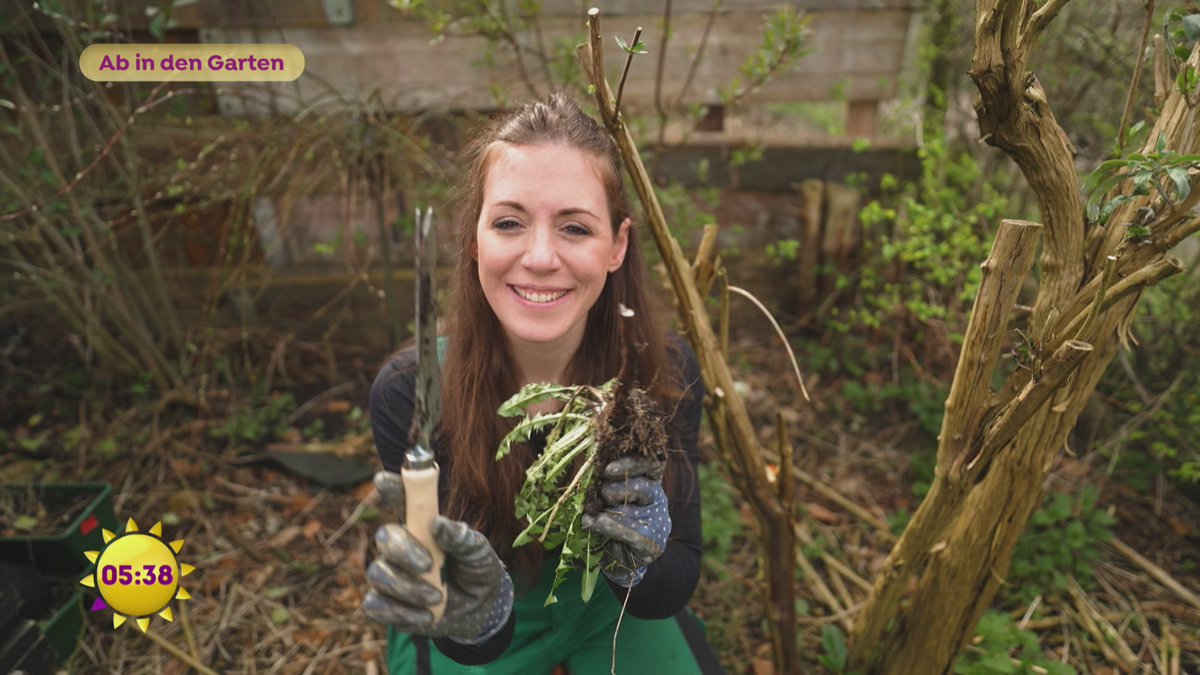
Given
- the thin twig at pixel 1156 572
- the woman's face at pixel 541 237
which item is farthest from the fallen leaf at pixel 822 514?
the woman's face at pixel 541 237

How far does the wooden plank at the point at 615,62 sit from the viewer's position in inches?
140

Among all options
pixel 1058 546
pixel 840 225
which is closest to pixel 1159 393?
pixel 1058 546

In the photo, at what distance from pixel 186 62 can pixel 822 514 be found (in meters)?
3.23

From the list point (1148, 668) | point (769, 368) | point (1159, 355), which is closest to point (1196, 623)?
point (1148, 668)

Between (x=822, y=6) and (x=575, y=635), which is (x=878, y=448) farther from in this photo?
(x=822, y=6)

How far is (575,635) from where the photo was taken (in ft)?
6.41

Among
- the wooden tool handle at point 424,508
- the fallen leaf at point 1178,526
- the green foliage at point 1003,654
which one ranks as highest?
the wooden tool handle at point 424,508

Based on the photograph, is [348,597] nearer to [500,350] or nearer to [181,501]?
[181,501]

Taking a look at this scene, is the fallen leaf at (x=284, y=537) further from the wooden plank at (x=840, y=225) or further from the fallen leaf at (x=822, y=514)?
the wooden plank at (x=840, y=225)

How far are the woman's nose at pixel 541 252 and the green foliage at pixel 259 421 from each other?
237 cm

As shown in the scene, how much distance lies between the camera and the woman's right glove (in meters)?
1.05

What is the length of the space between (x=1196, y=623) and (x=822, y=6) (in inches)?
124

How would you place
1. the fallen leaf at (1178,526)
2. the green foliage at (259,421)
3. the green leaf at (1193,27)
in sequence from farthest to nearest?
1. the green foliage at (259,421)
2. the fallen leaf at (1178,526)
3. the green leaf at (1193,27)

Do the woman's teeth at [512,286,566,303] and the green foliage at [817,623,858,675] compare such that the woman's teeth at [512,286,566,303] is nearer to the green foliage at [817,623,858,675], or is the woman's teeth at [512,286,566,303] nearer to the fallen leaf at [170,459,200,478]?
the green foliage at [817,623,858,675]
